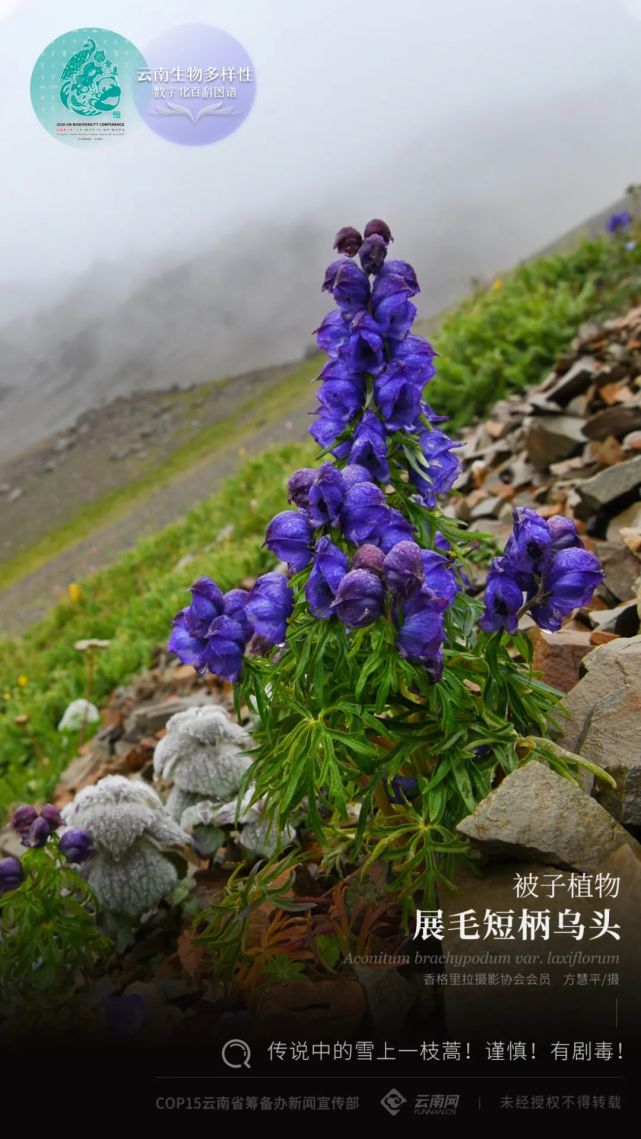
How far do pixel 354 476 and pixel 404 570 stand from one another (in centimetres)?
25

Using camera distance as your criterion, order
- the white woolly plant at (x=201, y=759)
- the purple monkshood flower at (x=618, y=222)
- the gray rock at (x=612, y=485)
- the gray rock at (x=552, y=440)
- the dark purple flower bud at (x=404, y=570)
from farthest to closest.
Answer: the purple monkshood flower at (x=618, y=222) → the gray rock at (x=552, y=440) → the gray rock at (x=612, y=485) → the white woolly plant at (x=201, y=759) → the dark purple flower bud at (x=404, y=570)

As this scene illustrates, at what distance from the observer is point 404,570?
134cm

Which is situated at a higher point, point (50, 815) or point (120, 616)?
point (50, 815)

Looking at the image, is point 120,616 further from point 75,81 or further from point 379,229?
point 379,229

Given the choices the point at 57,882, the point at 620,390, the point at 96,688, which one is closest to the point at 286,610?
the point at 57,882

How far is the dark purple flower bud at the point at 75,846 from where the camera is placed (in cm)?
197

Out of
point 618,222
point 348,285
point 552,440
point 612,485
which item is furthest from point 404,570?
point 618,222

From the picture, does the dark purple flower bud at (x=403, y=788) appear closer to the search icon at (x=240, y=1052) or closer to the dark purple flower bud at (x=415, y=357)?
the search icon at (x=240, y=1052)

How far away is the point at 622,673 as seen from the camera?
177 cm

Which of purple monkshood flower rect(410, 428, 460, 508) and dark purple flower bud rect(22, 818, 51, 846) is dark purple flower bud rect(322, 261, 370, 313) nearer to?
purple monkshood flower rect(410, 428, 460, 508)

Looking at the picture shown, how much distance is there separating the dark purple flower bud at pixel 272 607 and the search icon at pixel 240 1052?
24.9 inches

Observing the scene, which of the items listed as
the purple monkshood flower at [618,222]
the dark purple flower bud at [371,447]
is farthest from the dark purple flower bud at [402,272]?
the purple monkshood flower at [618,222]

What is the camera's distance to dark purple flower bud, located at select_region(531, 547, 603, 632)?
148 cm

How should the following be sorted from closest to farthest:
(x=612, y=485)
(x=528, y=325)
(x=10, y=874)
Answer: (x=10, y=874), (x=612, y=485), (x=528, y=325)
